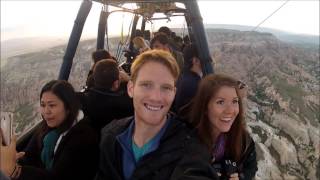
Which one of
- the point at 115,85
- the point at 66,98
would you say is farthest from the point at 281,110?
the point at 66,98

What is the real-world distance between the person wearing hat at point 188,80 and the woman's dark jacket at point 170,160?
1340 mm

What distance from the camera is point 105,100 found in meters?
3.07

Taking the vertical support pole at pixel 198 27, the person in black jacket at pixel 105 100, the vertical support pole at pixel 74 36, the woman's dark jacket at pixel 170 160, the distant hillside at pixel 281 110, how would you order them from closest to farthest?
1. the woman's dark jacket at pixel 170 160
2. the person in black jacket at pixel 105 100
3. the vertical support pole at pixel 198 27
4. the vertical support pole at pixel 74 36
5. the distant hillside at pixel 281 110

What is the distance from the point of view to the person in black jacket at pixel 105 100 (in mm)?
3053

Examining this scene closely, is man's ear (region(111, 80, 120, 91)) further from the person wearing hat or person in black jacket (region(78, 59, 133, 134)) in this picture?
the person wearing hat

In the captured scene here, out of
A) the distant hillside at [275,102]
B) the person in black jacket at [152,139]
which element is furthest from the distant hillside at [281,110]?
the person in black jacket at [152,139]

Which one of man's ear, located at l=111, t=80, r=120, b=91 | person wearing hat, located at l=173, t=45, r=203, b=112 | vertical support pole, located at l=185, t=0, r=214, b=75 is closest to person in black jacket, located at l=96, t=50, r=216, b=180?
man's ear, located at l=111, t=80, r=120, b=91

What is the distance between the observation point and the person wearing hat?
10.8 feet

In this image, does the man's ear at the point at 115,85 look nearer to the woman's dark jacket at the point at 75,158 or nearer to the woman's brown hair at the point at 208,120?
the woman's dark jacket at the point at 75,158

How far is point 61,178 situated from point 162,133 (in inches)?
31.6

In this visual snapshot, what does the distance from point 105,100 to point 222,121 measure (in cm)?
110

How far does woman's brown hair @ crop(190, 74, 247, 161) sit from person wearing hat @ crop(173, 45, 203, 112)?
3.02ft

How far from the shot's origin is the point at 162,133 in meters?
1.88

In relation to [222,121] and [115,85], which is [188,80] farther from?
[222,121]
